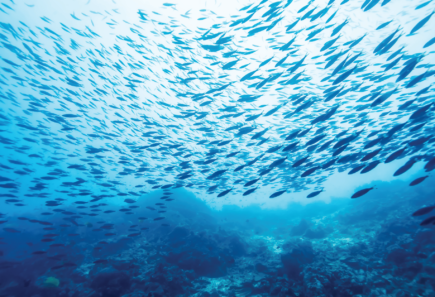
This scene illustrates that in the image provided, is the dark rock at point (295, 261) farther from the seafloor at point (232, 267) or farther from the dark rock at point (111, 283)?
the dark rock at point (111, 283)

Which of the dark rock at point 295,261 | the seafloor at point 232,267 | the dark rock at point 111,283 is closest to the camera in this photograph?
the seafloor at point 232,267

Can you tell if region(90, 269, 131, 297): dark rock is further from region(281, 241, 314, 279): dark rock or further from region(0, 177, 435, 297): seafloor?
region(281, 241, 314, 279): dark rock

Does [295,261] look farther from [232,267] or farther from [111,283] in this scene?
[111,283]

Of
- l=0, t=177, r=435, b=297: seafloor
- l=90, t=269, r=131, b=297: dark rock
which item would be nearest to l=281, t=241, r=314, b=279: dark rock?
l=0, t=177, r=435, b=297: seafloor

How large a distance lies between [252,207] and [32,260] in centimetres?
3756

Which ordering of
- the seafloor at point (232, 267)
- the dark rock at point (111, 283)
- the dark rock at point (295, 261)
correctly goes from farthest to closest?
1. the dark rock at point (295, 261)
2. the dark rock at point (111, 283)
3. the seafloor at point (232, 267)

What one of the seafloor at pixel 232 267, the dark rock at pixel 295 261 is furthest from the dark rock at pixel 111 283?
the dark rock at pixel 295 261

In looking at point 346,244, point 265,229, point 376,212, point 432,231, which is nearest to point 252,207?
point 265,229

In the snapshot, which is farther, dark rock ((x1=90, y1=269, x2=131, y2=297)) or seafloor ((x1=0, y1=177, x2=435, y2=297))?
dark rock ((x1=90, y1=269, x2=131, y2=297))

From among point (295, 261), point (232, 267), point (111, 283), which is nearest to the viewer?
point (111, 283)

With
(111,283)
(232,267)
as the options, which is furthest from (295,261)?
(111,283)

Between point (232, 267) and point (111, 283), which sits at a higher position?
point (111, 283)

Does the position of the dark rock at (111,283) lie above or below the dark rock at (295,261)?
above

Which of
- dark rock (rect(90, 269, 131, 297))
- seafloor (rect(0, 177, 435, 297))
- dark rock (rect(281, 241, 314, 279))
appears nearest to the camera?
seafloor (rect(0, 177, 435, 297))
